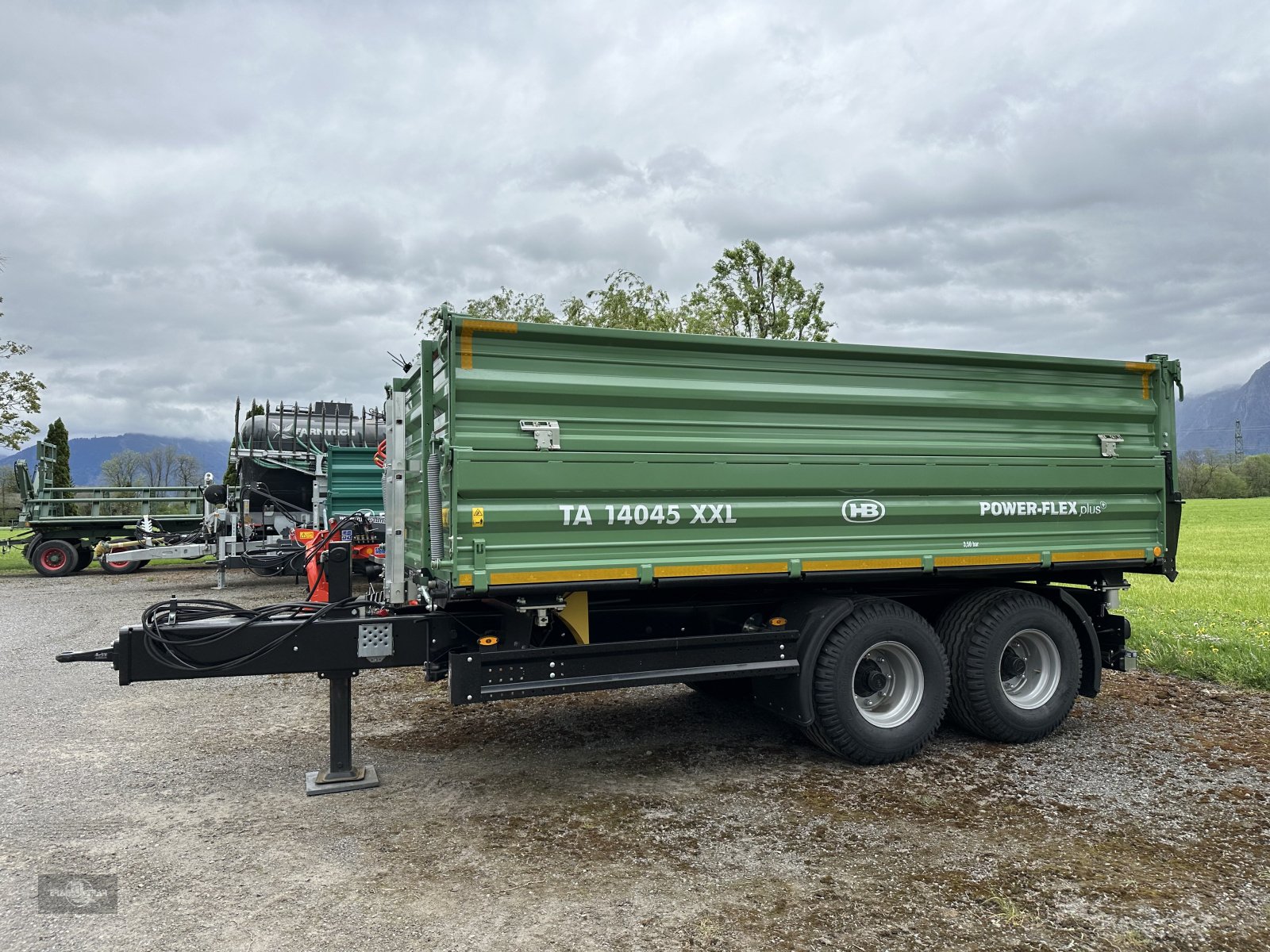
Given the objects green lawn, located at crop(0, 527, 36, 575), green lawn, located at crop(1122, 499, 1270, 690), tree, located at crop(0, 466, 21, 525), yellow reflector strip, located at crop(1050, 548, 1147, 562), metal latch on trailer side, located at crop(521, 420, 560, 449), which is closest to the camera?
metal latch on trailer side, located at crop(521, 420, 560, 449)

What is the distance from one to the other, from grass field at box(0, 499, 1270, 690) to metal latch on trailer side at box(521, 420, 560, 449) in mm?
6331

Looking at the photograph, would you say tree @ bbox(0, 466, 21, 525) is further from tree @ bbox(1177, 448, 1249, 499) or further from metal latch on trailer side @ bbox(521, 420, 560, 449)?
tree @ bbox(1177, 448, 1249, 499)

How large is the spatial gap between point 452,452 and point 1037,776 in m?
3.79

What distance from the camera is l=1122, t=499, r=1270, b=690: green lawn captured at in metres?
7.93

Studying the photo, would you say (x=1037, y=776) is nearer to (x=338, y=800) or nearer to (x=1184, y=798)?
(x=1184, y=798)

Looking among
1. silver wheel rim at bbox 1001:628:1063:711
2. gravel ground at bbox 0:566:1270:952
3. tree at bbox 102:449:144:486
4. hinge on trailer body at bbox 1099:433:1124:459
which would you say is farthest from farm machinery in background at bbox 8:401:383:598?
tree at bbox 102:449:144:486

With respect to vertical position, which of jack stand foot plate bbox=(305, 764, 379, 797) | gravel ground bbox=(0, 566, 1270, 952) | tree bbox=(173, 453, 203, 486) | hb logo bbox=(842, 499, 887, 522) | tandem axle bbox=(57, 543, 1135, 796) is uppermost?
tree bbox=(173, 453, 203, 486)

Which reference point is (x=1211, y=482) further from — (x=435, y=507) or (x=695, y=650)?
(x=435, y=507)

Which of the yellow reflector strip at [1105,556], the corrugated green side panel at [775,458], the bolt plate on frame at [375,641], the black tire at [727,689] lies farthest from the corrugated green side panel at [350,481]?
the yellow reflector strip at [1105,556]

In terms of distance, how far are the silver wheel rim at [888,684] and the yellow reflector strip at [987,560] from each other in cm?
57

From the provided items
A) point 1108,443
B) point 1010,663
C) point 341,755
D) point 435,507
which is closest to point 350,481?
point 341,755

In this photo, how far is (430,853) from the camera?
4266 mm

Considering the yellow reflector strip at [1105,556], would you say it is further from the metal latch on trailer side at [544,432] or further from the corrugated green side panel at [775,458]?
the metal latch on trailer side at [544,432]

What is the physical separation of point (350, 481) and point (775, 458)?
9.69 m
